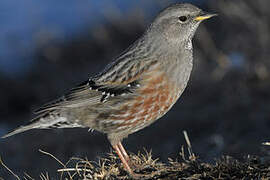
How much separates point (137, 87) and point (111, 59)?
277 inches

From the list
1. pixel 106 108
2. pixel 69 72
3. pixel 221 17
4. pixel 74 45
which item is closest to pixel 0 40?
pixel 74 45

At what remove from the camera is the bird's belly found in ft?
20.5

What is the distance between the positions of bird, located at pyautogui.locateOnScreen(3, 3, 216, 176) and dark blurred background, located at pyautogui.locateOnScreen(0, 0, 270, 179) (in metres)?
1.20

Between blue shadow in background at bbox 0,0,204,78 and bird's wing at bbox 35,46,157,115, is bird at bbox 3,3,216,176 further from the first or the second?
blue shadow in background at bbox 0,0,204,78

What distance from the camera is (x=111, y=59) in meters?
13.4

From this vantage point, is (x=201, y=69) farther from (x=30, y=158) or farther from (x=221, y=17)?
(x=30, y=158)

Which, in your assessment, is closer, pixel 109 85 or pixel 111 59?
pixel 109 85

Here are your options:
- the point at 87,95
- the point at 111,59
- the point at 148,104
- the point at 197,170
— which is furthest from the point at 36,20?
the point at 197,170

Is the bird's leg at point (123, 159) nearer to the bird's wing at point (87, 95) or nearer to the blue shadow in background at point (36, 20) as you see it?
the bird's wing at point (87, 95)

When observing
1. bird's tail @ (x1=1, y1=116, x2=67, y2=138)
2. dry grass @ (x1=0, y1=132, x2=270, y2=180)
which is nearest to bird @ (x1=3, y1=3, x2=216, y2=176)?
bird's tail @ (x1=1, y1=116, x2=67, y2=138)

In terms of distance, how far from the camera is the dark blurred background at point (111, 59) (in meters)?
8.48

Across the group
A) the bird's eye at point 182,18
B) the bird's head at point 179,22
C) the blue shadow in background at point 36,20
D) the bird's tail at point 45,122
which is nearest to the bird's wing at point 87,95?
the bird's tail at point 45,122

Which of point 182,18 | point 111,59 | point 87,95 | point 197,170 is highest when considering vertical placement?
point 182,18

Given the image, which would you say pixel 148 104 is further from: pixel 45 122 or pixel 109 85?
pixel 45 122
